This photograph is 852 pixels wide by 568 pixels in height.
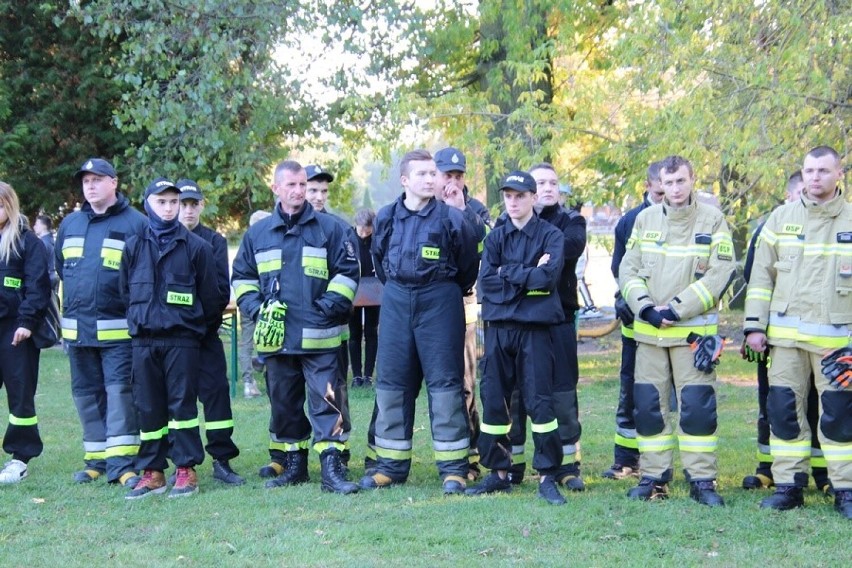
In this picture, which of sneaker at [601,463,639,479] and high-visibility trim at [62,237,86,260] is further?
high-visibility trim at [62,237,86,260]

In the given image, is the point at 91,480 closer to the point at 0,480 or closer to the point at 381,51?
the point at 0,480

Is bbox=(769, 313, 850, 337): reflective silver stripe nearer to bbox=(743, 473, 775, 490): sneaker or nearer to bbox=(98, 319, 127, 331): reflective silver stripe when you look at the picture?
bbox=(743, 473, 775, 490): sneaker

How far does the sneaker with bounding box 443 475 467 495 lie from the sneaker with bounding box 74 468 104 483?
2810 millimetres

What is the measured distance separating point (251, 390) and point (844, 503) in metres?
7.71

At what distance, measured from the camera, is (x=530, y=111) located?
12.4 meters

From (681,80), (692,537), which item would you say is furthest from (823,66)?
(692,537)

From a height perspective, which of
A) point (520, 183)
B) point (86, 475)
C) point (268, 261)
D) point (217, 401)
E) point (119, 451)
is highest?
point (520, 183)

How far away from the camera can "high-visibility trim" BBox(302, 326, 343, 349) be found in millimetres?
7430

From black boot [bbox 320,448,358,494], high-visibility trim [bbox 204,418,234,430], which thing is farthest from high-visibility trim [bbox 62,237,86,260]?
black boot [bbox 320,448,358,494]

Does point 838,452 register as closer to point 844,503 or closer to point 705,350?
point 844,503

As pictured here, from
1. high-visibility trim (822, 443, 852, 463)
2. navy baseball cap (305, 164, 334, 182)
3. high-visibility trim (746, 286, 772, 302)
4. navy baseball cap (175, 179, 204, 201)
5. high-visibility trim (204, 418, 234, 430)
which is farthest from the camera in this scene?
navy baseball cap (305, 164, 334, 182)

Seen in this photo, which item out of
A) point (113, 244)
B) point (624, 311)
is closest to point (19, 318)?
A: point (113, 244)

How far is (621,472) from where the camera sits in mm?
7777

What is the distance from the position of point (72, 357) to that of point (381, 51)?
862 centimetres
